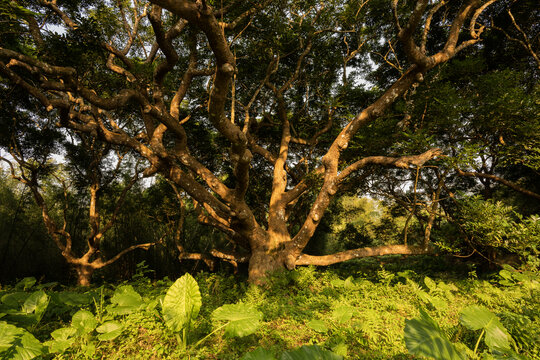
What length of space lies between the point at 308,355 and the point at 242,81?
269 inches

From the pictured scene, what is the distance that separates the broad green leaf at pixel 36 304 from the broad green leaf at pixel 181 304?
1.35m

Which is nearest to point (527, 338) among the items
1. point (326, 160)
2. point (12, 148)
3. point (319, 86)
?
point (326, 160)

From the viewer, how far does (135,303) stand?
8.85 ft

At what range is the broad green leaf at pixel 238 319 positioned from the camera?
82.4 inches

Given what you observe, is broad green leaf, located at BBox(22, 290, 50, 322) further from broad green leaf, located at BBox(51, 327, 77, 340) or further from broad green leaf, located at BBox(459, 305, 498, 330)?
broad green leaf, located at BBox(459, 305, 498, 330)

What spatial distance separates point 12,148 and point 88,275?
4155mm

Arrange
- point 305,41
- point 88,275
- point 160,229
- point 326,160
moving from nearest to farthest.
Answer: point 326,160
point 305,41
point 88,275
point 160,229

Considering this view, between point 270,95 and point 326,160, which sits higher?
point 270,95

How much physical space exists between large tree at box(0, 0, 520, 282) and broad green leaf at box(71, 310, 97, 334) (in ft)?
8.88

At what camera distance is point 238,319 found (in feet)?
7.29

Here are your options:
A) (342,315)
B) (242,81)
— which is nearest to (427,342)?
(342,315)

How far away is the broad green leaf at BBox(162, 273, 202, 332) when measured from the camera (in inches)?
84.9

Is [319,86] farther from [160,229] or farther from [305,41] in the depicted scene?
[160,229]

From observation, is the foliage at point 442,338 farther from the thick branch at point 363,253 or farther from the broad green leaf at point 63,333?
the broad green leaf at point 63,333
